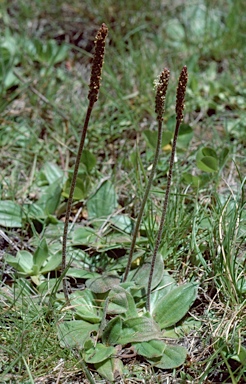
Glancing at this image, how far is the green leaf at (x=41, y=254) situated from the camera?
9.47 feet

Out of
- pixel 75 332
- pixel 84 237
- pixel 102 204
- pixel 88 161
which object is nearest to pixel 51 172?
pixel 88 161

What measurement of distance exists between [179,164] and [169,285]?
3.03 feet

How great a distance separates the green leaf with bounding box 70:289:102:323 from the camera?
8.63ft

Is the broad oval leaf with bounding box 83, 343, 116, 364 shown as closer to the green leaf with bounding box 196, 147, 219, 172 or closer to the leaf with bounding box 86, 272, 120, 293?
the leaf with bounding box 86, 272, 120, 293

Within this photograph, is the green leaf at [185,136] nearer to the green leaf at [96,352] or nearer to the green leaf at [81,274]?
the green leaf at [81,274]

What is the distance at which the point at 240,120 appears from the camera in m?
3.92

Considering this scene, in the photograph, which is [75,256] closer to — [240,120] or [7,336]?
[7,336]

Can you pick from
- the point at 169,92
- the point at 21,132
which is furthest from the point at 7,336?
the point at 169,92

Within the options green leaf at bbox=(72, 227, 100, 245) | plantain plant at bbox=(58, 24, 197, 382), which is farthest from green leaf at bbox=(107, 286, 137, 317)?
green leaf at bbox=(72, 227, 100, 245)

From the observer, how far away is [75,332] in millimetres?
2520

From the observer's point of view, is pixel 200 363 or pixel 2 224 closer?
pixel 200 363

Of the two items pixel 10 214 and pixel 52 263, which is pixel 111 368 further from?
pixel 10 214

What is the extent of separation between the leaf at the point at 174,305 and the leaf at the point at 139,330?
0.26 feet

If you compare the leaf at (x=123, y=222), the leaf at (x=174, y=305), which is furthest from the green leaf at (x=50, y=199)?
the leaf at (x=174, y=305)
